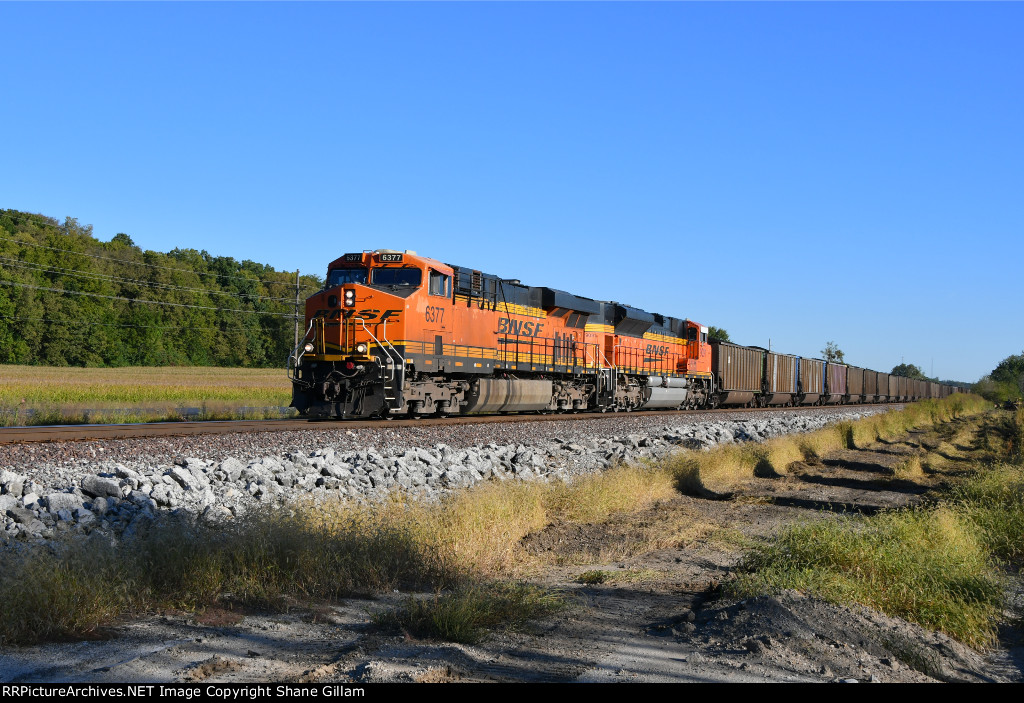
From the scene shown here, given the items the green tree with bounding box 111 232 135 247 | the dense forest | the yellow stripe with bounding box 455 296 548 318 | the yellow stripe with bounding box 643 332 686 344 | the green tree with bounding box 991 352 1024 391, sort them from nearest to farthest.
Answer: the yellow stripe with bounding box 455 296 548 318 → the yellow stripe with bounding box 643 332 686 344 → the dense forest → the green tree with bounding box 111 232 135 247 → the green tree with bounding box 991 352 1024 391

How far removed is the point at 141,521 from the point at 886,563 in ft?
20.9

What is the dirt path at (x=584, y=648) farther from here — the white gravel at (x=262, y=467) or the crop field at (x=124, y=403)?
the crop field at (x=124, y=403)

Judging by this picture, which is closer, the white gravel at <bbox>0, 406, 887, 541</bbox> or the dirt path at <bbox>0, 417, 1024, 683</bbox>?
the dirt path at <bbox>0, 417, 1024, 683</bbox>

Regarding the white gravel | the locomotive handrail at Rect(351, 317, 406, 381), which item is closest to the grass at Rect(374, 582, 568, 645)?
the white gravel

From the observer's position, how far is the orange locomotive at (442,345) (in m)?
18.7

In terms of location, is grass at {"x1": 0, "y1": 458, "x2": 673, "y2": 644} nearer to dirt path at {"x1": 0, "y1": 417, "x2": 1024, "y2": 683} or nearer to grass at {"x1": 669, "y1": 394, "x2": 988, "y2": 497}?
dirt path at {"x1": 0, "y1": 417, "x2": 1024, "y2": 683}

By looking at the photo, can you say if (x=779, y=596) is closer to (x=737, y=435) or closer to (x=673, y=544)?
(x=673, y=544)

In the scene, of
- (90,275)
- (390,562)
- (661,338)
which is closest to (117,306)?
(90,275)

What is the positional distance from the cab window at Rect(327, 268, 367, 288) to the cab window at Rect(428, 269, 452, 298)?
1.61 m

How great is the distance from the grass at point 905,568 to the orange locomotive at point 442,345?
12150 millimetres

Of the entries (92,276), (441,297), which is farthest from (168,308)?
(441,297)

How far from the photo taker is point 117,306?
217 ft

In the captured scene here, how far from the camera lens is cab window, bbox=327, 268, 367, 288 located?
65.4 feet

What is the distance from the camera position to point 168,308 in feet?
237
